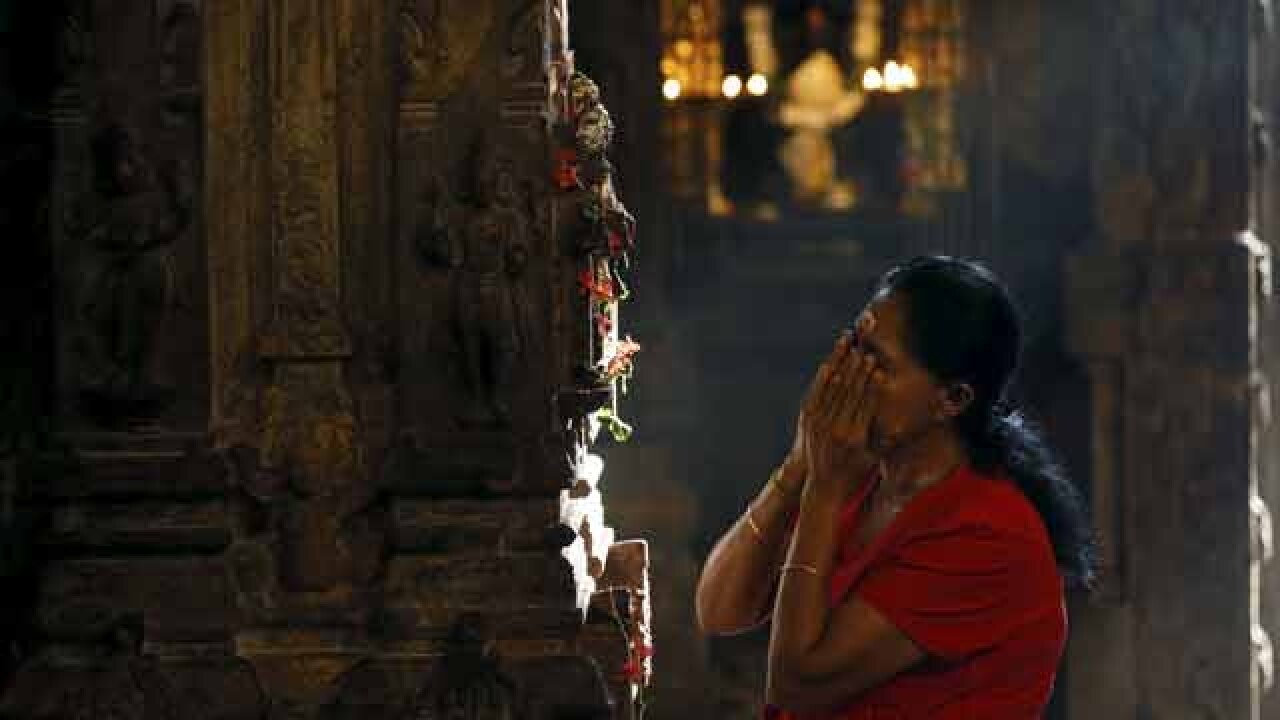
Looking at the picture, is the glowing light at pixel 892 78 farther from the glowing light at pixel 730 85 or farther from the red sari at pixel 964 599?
the red sari at pixel 964 599

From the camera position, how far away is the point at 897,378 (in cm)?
356

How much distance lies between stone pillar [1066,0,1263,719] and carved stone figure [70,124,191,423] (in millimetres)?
5661

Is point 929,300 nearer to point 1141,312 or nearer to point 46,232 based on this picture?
point 46,232

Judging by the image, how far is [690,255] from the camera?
12.1 metres

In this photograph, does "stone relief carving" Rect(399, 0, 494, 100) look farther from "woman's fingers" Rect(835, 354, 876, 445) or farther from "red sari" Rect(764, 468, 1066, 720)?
"red sari" Rect(764, 468, 1066, 720)

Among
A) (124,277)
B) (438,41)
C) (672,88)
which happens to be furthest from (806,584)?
(672,88)

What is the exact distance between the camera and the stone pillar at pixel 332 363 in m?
5.33

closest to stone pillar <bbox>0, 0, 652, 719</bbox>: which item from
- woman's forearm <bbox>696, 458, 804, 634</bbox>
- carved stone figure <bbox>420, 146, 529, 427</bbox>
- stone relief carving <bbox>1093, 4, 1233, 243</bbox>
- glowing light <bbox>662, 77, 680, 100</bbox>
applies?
carved stone figure <bbox>420, 146, 529, 427</bbox>

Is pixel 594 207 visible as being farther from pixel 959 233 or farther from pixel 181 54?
pixel 959 233

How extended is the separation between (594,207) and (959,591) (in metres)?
2.27

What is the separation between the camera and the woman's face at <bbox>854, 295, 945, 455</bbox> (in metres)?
3.56

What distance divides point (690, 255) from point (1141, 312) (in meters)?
3.17

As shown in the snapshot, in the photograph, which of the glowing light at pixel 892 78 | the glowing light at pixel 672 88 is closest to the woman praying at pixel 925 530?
the glowing light at pixel 672 88

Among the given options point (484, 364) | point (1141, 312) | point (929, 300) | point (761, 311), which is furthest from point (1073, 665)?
point (929, 300)
